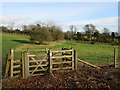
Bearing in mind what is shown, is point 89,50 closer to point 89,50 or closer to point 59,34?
point 89,50

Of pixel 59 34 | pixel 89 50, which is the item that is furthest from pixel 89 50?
pixel 59 34

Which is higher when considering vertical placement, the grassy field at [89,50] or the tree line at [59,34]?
the tree line at [59,34]

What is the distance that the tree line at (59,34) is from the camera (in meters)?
41.9

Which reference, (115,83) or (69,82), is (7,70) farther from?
(115,83)

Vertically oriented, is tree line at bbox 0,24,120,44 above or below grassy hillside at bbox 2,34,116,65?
above

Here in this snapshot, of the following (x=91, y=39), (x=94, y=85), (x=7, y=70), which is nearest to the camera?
(x=94, y=85)

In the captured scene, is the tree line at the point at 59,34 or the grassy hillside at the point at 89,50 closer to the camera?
the grassy hillside at the point at 89,50

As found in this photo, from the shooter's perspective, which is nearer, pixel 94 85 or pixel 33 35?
pixel 94 85

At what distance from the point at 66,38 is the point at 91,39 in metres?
10.9

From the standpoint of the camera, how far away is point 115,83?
21.0 ft

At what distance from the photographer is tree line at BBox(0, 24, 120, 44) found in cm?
4188

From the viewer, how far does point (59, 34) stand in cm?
4822

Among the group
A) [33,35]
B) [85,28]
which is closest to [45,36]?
[33,35]

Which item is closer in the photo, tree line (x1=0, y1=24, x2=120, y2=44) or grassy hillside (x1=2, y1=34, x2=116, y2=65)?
grassy hillside (x1=2, y1=34, x2=116, y2=65)
